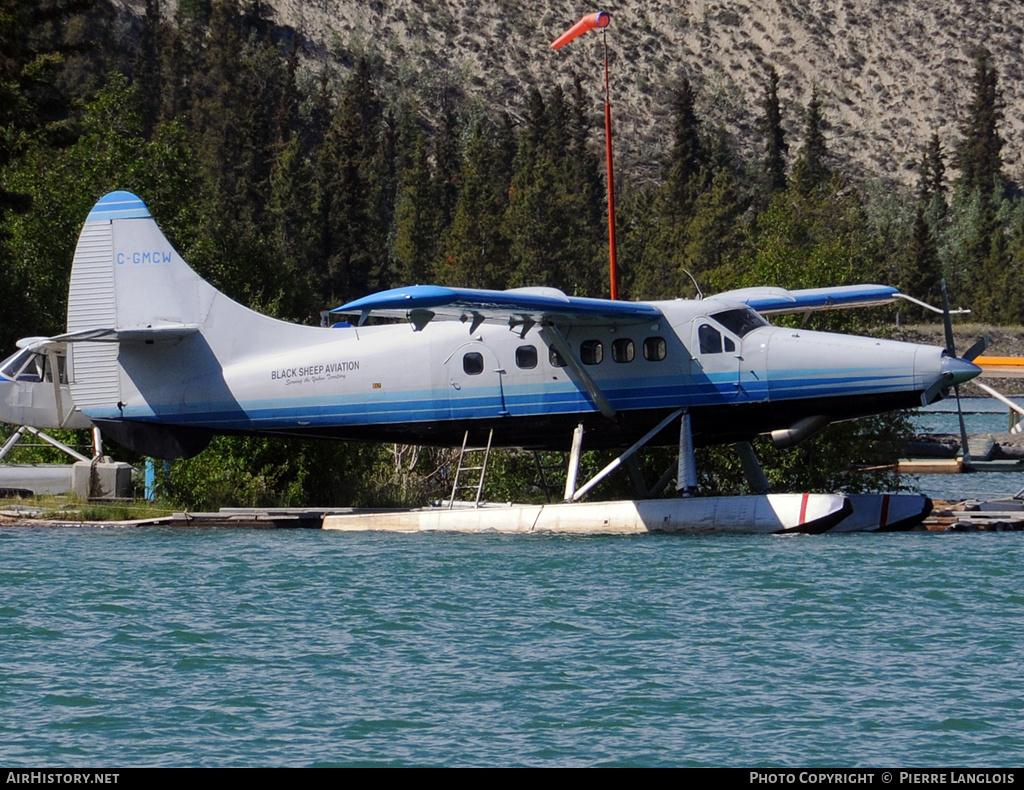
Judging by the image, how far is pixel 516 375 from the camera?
20.9 metres

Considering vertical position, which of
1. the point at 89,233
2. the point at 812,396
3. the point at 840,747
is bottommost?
the point at 840,747

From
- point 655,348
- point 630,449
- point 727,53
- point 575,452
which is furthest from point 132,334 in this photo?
point 727,53

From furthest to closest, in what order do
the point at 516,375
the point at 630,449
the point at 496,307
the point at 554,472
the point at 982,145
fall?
the point at 982,145
the point at 554,472
the point at 630,449
the point at 516,375
the point at 496,307

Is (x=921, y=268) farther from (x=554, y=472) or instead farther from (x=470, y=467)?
(x=470, y=467)

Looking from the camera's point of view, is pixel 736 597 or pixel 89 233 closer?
pixel 736 597

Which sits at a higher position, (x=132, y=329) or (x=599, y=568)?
(x=132, y=329)

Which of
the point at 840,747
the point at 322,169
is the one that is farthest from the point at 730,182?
the point at 840,747

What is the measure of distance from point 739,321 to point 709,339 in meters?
0.51

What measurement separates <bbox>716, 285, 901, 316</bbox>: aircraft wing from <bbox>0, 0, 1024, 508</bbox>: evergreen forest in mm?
3237

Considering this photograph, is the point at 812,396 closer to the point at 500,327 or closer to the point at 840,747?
the point at 500,327

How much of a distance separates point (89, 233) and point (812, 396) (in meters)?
10.2

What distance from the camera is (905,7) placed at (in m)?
141

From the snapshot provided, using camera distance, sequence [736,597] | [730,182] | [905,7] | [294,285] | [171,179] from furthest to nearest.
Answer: [905,7]
[730,182]
[294,285]
[171,179]
[736,597]

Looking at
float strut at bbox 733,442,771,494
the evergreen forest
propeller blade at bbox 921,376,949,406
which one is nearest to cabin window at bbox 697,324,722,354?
float strut at bbox 733,442,771,494
